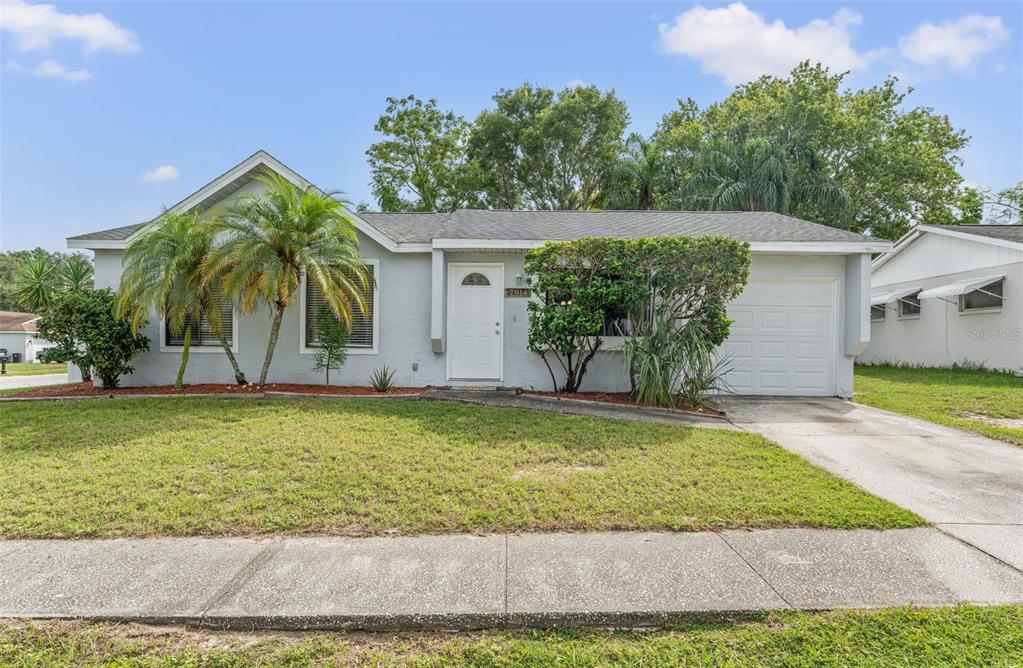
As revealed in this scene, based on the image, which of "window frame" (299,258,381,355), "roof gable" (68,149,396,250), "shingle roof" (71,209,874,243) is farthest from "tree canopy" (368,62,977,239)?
"window frame" (299,258,381,355)

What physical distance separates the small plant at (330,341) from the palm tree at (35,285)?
13899 millimetres

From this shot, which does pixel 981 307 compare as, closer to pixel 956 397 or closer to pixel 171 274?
pixel 956 397

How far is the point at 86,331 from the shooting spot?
26.6 ft

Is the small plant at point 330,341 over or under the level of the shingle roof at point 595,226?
under

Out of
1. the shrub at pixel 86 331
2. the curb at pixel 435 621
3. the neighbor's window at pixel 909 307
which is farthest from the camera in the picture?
the neighbor's window at pixel 909 307

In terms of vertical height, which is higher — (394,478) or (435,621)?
(394,478)

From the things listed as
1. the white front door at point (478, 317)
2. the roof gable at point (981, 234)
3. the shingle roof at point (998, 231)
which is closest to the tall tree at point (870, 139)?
the roof gable at point (981, 234)

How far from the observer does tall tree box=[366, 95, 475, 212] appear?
22828mm

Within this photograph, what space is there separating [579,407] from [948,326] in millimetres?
12888

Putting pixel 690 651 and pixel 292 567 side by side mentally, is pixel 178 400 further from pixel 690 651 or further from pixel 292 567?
pixel 690 651

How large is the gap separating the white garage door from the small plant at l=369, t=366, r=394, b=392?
6.50 metres

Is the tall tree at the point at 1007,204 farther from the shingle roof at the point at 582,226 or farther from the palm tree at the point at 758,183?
the shingle roof at the point at 582,226

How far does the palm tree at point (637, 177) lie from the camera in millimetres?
21141

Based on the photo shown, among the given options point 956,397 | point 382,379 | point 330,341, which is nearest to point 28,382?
point 330,341
